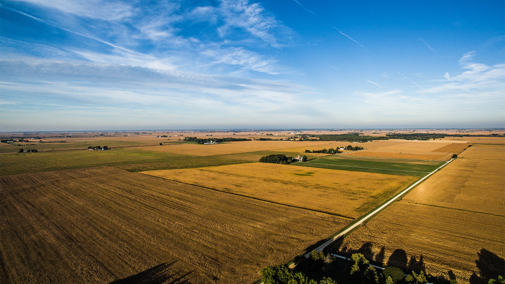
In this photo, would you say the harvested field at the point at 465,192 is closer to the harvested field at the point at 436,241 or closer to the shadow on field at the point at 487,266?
the harvested field at the point at 436,241

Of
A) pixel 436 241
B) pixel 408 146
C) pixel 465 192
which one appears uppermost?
pixel 408 146

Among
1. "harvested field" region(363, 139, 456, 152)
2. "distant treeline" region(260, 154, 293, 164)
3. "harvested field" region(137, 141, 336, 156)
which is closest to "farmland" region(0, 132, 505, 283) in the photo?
"distant treeline" region(260, 154, 293, 164)

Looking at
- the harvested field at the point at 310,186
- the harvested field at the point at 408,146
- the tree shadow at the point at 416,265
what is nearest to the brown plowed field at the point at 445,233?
the tree shadow at the point at 416,265

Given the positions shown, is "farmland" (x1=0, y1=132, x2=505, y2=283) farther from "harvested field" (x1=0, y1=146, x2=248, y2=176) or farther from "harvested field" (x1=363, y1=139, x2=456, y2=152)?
"harvested field" (x1=363, y1=139, x2=456, y2=152)

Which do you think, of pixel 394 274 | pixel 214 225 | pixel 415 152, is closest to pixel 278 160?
pixel 214 225

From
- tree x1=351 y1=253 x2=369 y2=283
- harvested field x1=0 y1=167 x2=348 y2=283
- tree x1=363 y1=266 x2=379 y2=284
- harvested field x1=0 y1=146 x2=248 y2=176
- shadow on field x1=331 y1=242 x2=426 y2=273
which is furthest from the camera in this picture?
harvested field x1=0 y1=146 x2=248 y2=176

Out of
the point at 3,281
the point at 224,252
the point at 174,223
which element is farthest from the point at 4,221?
the point at 224,252

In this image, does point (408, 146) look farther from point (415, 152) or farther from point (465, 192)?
point (465, 192)
